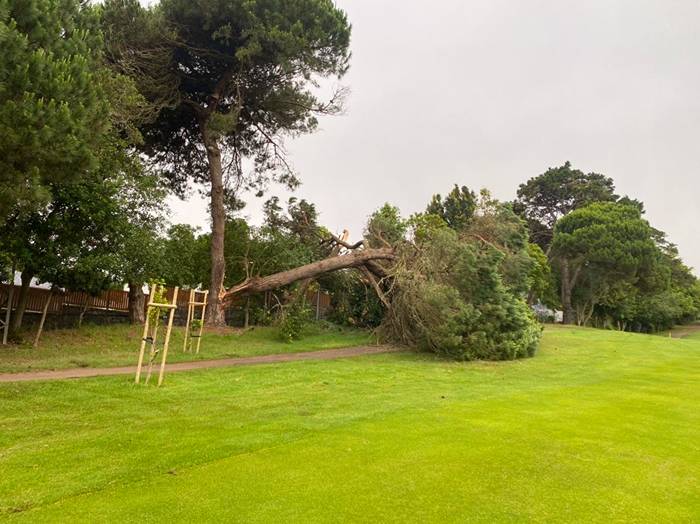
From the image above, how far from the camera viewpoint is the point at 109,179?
699 inches

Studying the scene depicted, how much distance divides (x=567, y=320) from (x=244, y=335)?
30221mm

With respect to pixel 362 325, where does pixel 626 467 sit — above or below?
below

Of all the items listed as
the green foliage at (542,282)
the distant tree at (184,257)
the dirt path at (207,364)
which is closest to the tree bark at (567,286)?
the green foliage at (542,282)

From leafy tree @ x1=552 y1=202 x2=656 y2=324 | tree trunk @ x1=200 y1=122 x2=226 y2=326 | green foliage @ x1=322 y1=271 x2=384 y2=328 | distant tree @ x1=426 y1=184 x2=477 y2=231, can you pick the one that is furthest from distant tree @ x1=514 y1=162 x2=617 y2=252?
tree trunk @ x1=200 y1=122 x2=226 y2=326

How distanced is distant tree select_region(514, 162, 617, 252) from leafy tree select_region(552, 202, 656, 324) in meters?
10.7

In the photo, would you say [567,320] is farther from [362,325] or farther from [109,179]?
[109,179]

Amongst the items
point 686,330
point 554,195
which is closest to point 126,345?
point 554,195

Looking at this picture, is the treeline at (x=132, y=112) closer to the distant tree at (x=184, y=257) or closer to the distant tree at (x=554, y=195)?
the distant tree at (x=184, y=257)

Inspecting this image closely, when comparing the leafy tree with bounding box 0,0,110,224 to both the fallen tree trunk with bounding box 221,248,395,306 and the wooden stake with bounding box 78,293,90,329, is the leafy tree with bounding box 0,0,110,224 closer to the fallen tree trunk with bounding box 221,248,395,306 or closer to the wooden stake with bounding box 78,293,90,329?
the wooden stake with bounding box 78,293,90,329

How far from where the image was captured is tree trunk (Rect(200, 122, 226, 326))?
23.3 m

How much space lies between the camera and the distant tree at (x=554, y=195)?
53375 millimetres

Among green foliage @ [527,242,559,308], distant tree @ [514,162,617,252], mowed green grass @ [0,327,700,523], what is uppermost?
distant tree @ [514,162,617,252]

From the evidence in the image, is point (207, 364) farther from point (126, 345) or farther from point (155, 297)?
point (126, 345)

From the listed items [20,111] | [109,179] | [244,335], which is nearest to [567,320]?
[244,335]
